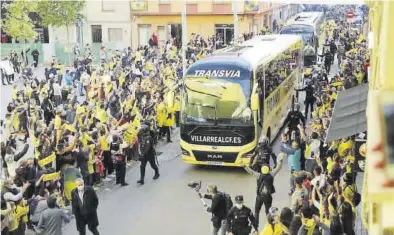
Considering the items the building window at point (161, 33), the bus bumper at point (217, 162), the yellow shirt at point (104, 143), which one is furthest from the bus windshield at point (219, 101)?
the building window at point (161, 33)

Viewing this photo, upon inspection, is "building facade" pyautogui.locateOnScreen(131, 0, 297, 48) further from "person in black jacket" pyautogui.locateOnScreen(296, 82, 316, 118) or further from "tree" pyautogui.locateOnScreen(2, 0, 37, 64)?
"person in black jacket" pyautogui.locateOnScreen(296, 82, 316, 118)

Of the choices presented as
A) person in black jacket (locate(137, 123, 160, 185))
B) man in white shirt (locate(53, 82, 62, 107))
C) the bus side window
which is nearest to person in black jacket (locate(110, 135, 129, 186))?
person in black jacket (locate(137, 123, 160, 185))

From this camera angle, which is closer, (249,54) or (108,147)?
(108,147)

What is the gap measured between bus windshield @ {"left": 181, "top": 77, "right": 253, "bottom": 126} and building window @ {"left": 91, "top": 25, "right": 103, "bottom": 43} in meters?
29.2

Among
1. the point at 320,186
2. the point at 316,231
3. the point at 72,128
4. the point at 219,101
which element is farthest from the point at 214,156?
the point at 316,231

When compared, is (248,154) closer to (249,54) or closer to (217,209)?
(249,54)

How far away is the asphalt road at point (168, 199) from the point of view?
40.3ft

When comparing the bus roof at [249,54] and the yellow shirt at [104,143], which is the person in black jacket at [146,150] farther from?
the bus roof at [249,54]

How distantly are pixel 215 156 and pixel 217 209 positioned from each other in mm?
5196

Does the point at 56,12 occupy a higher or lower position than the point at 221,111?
higher

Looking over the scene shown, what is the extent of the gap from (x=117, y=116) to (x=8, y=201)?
7402mm

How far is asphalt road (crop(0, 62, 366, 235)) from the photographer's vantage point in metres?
12.3

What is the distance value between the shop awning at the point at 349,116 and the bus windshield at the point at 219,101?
110 inches

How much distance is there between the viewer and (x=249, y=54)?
55.3 ft
